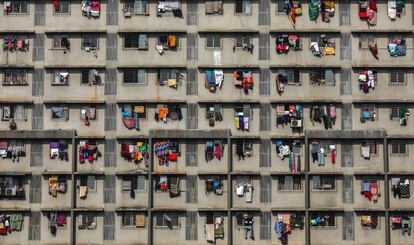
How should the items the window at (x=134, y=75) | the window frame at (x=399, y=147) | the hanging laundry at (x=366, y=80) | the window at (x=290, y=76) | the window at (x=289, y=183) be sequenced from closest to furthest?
the window at (x=289, y=183), the window frame at (x=399, y=147), the hanging laundry at (x=366, y=80), the window at (x=290, y=76), the window at (x=134, y=75)

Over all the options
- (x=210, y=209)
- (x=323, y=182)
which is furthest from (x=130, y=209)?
(x=323, y=182)

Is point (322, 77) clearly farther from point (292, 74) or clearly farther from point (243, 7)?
point (243, 7)

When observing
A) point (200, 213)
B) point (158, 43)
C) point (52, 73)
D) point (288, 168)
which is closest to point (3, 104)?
point (52, 73)

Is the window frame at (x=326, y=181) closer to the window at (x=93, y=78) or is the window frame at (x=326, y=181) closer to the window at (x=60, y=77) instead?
the window at (x=93, y=78)

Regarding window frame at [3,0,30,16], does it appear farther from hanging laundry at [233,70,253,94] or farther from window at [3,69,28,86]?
hanging laundry at [233,70,253,94]

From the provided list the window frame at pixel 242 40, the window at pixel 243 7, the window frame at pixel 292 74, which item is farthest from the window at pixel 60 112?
the window frame at pixel 292 74

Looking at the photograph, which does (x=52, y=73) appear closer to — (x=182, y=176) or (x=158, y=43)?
(x=158, y=43)

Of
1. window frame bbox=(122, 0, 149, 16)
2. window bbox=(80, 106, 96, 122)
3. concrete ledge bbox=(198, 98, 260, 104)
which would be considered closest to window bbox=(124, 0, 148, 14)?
window frame bbox=(122, 0, 149, 16)
